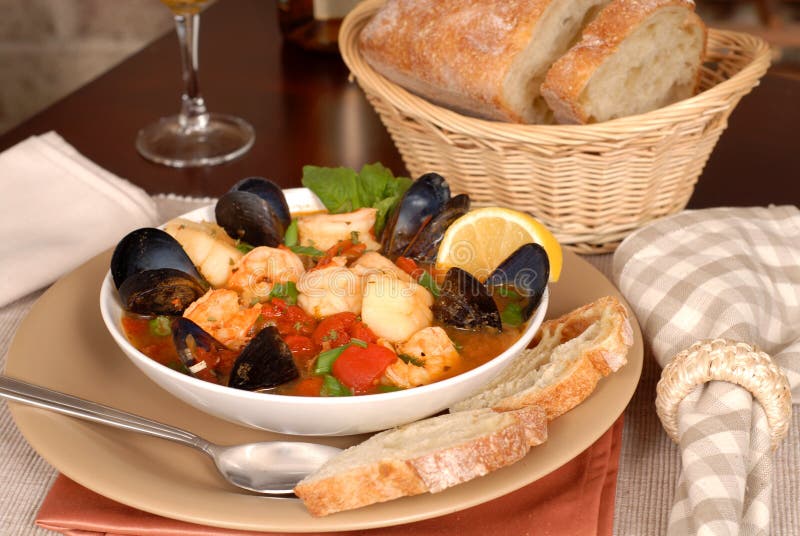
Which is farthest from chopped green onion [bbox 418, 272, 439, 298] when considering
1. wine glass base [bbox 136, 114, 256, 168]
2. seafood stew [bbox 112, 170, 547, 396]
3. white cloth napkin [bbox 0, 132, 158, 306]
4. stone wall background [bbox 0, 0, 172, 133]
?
stone wall background [bbox 0, 0, 172, 133]

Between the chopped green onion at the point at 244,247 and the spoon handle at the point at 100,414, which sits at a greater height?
the spoon handle at the point at 100,414

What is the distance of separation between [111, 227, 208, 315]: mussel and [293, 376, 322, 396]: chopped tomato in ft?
0.96

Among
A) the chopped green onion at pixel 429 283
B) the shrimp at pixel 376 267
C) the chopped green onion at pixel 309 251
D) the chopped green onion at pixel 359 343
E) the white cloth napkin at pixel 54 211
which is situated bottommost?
the white cloth napkin at pixel 54 211

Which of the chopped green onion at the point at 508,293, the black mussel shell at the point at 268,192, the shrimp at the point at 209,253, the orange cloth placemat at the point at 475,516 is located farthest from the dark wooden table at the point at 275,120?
the orange cloth placemat at the point at 475,516

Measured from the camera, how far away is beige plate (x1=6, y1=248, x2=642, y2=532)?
1.20 meters

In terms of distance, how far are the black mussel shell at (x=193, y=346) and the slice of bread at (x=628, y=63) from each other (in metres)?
0.99

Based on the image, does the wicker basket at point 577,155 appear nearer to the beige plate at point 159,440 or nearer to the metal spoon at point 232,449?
the beige plate at point 159,440

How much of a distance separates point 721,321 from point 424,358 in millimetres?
573

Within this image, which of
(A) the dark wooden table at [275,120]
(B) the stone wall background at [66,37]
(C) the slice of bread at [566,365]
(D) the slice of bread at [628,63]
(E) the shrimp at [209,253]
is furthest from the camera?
(B) the stone wall background at [66,37]

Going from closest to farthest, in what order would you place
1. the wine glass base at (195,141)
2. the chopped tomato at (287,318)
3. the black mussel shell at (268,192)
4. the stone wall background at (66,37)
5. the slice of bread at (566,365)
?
1. the slice of bread at (566,365)
2. the chopped tomato at (287,318)
3. the black mussel shell at (268,192)
4. the wine glass base at (195,141)
5. the stone wall background at (66,37)

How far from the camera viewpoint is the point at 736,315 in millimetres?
1627

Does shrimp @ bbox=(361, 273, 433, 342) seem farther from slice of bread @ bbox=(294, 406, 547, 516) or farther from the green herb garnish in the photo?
the green herb garnish

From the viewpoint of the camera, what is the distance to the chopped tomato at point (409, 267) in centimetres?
167

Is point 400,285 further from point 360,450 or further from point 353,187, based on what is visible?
point 353,187
